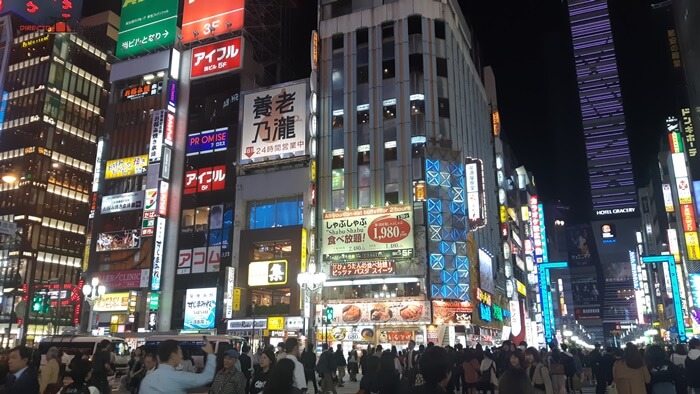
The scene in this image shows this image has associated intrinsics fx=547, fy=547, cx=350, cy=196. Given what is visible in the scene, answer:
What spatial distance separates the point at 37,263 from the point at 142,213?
A: 30.9 meters

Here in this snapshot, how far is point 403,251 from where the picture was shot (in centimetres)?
3853

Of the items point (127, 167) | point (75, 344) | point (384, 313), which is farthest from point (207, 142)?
point (75, 344)

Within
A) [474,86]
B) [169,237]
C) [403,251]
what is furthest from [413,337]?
[474,86]

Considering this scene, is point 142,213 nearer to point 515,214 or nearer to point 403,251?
point 403,251

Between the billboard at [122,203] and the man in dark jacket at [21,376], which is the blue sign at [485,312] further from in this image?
the man in dark jacket at [21,376]

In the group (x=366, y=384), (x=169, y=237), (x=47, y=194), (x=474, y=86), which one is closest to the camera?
(x=366, y=384)

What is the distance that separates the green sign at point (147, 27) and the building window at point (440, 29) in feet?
85.1

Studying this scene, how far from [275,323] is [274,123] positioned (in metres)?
16.1

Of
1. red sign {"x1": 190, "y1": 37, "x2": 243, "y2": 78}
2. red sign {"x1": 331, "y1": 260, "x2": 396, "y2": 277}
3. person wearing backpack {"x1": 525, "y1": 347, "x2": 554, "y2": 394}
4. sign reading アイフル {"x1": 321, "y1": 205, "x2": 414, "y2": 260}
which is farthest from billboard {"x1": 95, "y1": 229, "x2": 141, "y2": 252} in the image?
person wearing backpack {"x1": 525, "y1": 347, "x2": 554, "y2": 394}

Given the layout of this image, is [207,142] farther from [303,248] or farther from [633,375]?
[633,375]

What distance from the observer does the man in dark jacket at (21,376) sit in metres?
6.18

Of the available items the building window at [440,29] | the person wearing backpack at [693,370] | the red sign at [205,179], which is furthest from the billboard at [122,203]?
the person wearing backpack at [693,370]

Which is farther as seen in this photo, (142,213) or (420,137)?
(142,213)

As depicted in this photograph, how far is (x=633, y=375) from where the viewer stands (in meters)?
8.75
